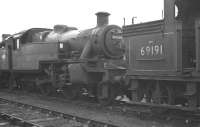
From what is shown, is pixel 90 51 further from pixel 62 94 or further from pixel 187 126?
pixel 187 126

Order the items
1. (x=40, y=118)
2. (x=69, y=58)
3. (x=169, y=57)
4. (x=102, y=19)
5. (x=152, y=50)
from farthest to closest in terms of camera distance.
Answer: (x=69, y=58), (x=102, y=19), (x=40, y=118), (x=152, y=50), (x=169, y=57)

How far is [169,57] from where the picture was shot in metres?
8.00

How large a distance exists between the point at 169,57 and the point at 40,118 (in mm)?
3999

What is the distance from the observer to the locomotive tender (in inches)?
301

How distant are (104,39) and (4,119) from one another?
15.7 feet

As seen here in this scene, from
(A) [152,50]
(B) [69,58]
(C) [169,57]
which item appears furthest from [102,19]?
(C) [169,57]

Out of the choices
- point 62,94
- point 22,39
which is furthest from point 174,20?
point 22,39

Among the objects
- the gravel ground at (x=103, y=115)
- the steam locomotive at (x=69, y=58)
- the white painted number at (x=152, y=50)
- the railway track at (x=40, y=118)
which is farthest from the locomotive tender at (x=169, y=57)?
the steam locomotive at (x=69, y=58)

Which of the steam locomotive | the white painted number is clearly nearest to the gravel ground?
the steam locomotive

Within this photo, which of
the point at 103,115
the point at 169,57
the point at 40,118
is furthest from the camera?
the point at 103,115

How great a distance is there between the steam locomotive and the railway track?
2.05m

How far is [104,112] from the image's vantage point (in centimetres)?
1027

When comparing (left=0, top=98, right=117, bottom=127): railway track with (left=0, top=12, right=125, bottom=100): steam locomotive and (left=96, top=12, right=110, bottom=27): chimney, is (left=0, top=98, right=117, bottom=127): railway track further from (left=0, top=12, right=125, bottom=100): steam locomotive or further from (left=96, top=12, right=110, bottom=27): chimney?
(left=96, top=12, right=110, bottom=27): chimney

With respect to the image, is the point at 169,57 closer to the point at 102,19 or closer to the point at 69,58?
the point at 102,19
